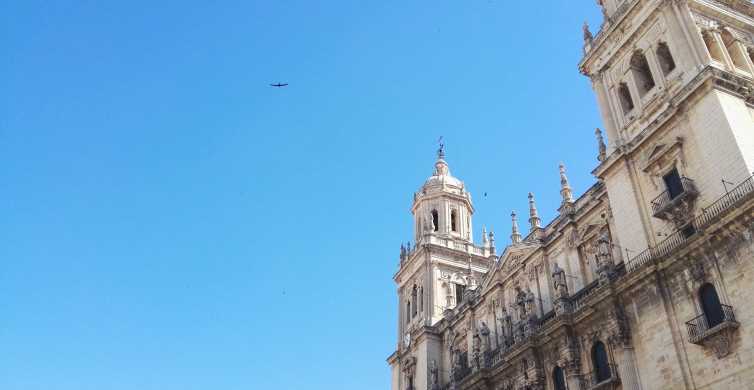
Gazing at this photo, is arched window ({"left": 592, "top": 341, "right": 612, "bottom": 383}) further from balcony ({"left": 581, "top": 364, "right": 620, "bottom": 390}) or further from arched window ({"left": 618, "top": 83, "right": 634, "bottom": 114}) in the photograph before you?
arched window ({"left": 618, "top": 83, "right": 634, "bottom": 114})

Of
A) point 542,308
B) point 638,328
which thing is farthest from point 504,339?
point 638,328

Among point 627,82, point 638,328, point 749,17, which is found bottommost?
point 638,328

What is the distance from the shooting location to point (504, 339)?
3262 centimetres

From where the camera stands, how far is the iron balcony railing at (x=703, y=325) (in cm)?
2017

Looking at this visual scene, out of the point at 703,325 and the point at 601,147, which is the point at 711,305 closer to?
the point at 703,325

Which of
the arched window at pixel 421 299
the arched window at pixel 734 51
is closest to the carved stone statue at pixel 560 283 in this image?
the arched window at pixel 734 51

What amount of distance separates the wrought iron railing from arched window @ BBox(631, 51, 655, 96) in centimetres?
565

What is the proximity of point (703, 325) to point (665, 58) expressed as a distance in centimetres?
1178

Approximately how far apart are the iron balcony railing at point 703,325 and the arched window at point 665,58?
35.4 feet

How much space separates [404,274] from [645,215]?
2230 cm

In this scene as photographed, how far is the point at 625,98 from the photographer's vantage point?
96.8ft

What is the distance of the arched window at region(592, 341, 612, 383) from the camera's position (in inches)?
1009

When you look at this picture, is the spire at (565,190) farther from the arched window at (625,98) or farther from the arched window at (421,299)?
the arched window at (421,299)

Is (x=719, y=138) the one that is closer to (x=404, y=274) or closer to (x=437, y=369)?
(x=437, y=369)
